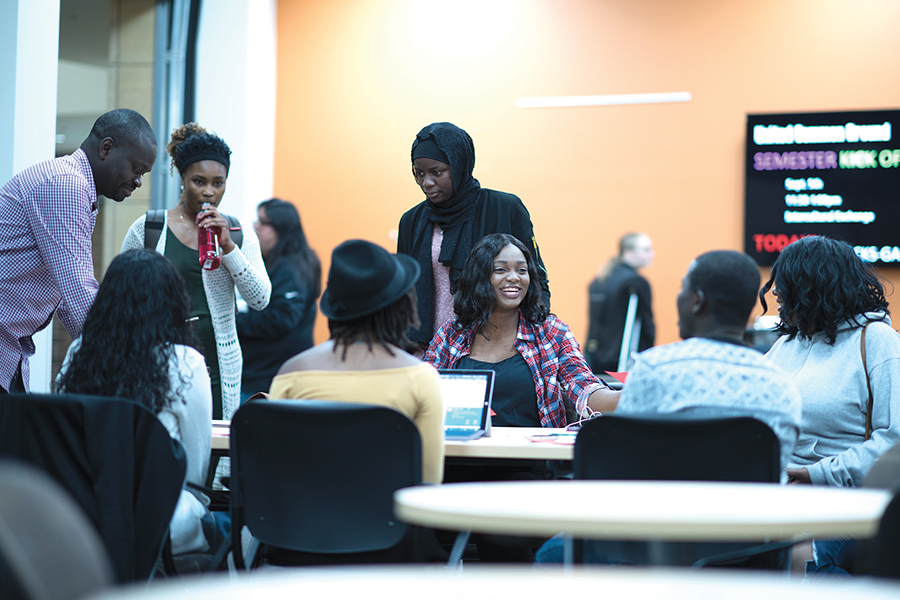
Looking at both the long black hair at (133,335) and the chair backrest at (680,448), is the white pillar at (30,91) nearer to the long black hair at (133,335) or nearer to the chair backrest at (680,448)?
the long black hair at (133,335)

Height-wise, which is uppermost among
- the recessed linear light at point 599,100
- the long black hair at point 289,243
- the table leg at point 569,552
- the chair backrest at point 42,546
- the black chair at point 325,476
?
the recessed linear light at point 599,100

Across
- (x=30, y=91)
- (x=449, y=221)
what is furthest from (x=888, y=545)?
(x=30, y=91)

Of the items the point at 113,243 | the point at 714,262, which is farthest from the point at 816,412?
the point at 113,243

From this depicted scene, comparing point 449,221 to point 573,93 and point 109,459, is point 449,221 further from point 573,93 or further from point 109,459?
point 573,93

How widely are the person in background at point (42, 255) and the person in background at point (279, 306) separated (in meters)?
1.76

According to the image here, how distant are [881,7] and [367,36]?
10.4 ft

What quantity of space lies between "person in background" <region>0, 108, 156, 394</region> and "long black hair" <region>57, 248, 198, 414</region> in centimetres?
47

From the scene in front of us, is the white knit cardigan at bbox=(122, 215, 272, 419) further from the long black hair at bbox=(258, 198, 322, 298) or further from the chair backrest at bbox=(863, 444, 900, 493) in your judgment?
the chair backrest at bbox=(863, 444, 900, 493)

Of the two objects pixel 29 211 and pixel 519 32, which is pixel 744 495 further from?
pixel 519 32

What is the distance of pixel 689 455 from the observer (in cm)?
171

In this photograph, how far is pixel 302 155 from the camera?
589cm

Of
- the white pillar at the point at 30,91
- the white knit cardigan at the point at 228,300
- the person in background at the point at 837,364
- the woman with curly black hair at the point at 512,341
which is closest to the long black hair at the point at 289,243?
the white pillar at the point at 30,91

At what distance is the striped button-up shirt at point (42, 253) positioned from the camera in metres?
2.48

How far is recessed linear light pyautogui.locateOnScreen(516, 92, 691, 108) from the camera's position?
5395mm
